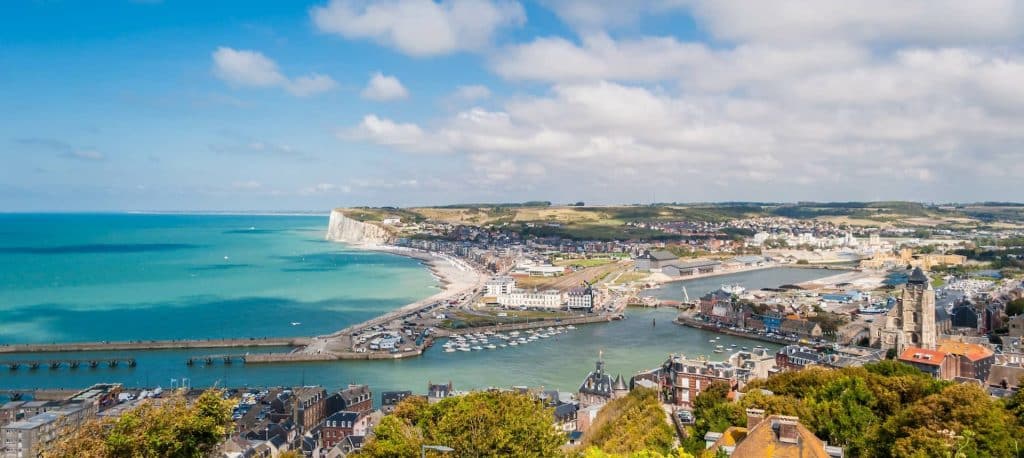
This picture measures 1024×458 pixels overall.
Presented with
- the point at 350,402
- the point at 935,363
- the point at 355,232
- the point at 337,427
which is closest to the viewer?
the point at 337,427

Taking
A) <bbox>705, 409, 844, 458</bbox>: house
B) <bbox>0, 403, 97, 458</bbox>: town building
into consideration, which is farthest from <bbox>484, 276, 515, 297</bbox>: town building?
<bbox>705, 409, 844, 458</bbox>: house

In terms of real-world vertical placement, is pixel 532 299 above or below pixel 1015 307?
below

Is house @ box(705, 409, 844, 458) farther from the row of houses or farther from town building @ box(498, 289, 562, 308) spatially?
town building @ box(498, 289, 562, 308)

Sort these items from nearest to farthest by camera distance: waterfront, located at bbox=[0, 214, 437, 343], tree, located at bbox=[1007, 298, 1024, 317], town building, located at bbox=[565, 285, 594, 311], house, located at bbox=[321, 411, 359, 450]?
house, located at bbox=[321, 411, 359, 450] → tree, located at bbox=[1007, 298, 1024, 317] → waterfront, located at bbox=[0, 214, 437, 343] → town building, located at bbox=[565, 285, 594, 311]

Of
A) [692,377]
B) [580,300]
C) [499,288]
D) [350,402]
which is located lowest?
[580,300]

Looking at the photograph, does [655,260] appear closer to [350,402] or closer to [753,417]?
[350,402]

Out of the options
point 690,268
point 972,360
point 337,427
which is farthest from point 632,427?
point 690,268

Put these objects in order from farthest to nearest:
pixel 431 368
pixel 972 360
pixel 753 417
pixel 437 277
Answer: pixel 437 277
pixel 431 368
pixel 972 360
pixel 753 417

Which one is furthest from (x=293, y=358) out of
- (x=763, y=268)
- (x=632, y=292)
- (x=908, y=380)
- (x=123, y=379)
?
(x=763, y=268)
